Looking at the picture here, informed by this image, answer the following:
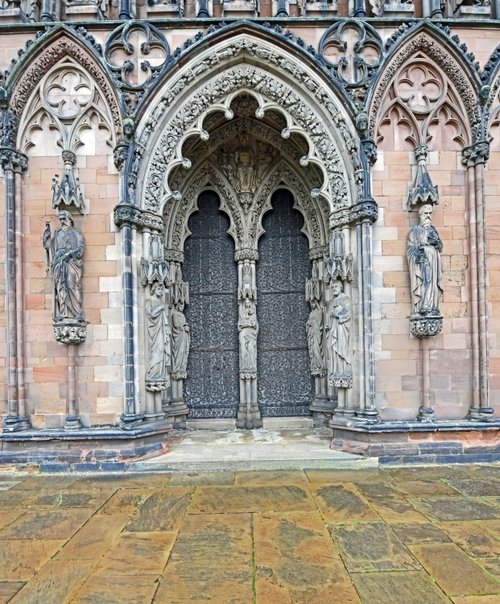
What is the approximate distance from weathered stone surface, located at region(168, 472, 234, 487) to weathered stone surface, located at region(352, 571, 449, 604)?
2.80 m

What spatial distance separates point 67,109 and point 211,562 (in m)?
7.58

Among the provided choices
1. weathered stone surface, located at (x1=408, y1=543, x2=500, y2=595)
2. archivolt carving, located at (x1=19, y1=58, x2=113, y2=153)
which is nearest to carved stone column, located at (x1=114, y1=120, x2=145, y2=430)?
archivolt carving, located at (x1=19, y1=58, x2=113, y2=153)

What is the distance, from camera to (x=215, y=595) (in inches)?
132

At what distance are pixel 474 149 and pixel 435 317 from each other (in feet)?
10.5

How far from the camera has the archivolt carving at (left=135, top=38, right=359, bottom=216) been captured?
7340 millimetres

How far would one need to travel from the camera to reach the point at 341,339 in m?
7.31

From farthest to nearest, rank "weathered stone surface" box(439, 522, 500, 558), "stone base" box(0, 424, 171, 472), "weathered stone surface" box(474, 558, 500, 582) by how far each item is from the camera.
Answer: "stone base" box(0, 424, 171, 472) → "weathered stone surface" box(439, 522, 500, 558) → "weathered stone surface" box(474, 558, 500, 582)

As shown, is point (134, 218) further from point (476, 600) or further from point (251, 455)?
point (476, 600)

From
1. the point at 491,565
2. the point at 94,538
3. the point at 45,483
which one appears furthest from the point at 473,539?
the point at 45,483

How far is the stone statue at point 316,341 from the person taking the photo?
8.71m

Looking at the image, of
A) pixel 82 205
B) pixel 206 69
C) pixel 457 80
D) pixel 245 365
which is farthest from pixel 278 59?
pixel 245 365

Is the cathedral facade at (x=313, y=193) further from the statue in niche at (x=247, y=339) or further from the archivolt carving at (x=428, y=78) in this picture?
the statue in niche at (x=247, y=339)

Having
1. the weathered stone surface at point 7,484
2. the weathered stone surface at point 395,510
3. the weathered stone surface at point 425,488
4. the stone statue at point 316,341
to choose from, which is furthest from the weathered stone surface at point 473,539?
the weathered stone surface at point 7,484

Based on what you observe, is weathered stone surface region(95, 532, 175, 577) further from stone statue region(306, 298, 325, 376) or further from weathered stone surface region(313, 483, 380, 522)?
stone statue region(306, 298, 325, 376)
